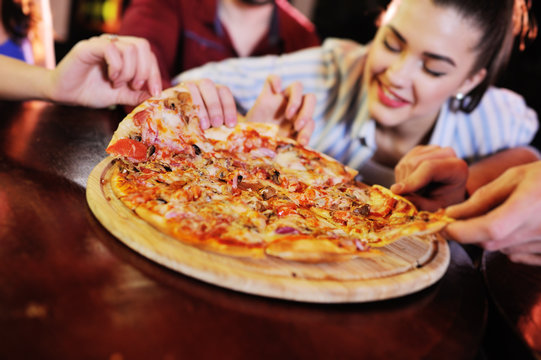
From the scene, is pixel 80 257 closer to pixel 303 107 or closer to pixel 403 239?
pixel 403 239

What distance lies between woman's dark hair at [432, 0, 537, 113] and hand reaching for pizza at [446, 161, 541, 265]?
113 cm

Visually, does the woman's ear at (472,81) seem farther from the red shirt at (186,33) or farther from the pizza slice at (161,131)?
the red shirt at (186,33)

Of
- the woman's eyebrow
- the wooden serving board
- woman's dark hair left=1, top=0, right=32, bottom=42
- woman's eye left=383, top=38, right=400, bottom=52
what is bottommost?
woman's dark hair left=1, top=0, right=32, bottom=42

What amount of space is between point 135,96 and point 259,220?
0.99 metres

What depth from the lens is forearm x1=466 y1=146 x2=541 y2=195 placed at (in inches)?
84.3

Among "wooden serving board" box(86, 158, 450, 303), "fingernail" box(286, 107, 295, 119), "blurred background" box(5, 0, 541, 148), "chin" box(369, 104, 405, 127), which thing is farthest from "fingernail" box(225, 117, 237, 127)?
"blurred background" box(5, 0, 541, 148)

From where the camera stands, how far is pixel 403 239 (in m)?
1.17

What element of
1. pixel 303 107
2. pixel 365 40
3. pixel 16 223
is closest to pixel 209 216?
pixel 16 223

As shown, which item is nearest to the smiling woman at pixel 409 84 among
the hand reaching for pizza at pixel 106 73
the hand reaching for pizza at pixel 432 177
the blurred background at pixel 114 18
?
the hand reaching for pizza at pixel 432 177

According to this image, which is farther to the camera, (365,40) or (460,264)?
(365,40)

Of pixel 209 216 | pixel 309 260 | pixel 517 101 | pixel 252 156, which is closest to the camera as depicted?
pixel 309 260

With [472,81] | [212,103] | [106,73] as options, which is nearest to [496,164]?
[472,81]

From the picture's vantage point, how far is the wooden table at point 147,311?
2.07 feet

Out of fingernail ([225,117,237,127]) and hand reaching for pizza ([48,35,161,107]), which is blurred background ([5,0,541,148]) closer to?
hand reaching for pizza ([48,35,161,107])
